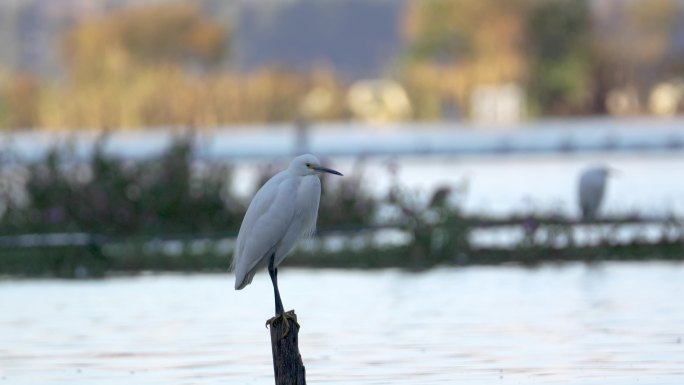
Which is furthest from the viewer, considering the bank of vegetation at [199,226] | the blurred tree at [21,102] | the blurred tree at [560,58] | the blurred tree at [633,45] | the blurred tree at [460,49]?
the blurred tree at [633,45]

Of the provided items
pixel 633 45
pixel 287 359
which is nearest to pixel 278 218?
pixel 287 359

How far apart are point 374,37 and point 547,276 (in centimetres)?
12358

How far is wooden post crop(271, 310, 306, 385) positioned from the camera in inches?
402

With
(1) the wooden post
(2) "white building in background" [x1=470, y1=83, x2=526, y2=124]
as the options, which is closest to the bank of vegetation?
(1) the wooden post

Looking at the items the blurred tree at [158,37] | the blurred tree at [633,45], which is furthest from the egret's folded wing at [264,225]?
the blurred tree at [158,37]

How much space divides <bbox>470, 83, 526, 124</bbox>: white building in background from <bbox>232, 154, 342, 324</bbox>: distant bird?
50.1m

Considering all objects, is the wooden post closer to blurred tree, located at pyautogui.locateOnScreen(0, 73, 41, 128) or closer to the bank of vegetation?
the bank of vegetation

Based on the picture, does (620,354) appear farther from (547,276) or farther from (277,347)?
(547,276)

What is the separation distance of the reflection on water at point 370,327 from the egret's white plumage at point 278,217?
760mm

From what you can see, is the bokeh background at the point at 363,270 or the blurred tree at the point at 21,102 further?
the blurred tree at the point at 21,102

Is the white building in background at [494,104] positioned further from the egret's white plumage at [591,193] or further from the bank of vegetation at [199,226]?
the egret's white plumage at [591,193]

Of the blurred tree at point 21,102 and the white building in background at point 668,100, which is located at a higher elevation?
the blurred tree at point 21,102

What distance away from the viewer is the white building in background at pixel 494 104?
202 feet

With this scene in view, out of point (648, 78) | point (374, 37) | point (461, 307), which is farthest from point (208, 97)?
point (374, 37)
